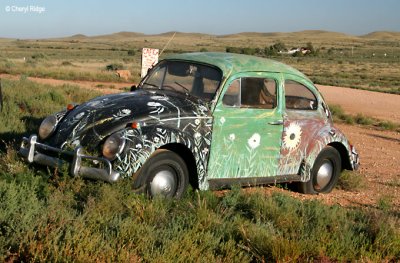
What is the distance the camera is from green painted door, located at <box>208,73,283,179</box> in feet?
21.6

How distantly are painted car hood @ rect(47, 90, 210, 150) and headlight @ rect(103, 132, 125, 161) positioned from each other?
0.21 m

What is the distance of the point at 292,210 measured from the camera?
18.6 ft

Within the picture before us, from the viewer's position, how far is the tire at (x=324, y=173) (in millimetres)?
7793

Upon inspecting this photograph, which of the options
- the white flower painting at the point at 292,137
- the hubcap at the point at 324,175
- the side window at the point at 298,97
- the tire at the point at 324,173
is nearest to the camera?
the white flower painting at the point at 292,137

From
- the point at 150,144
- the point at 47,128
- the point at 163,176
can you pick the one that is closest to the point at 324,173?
the point at 163,176

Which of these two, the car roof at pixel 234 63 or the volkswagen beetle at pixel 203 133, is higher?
the car roof at pixel 234 63

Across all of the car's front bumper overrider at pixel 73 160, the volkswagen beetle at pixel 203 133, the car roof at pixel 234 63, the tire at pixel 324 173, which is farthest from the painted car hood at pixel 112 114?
the tire at pixel 324 173

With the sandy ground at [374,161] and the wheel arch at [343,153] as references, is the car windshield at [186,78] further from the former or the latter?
the wheel arch at [343,153]

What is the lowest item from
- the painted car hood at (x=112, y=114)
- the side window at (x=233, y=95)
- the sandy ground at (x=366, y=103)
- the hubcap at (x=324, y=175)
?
the sandy ground at (x=366, y=103)

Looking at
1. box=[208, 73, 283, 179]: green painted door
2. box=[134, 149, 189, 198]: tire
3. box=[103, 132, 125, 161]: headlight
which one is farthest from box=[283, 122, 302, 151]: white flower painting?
box=[103, 132, 125, 161]: headlight

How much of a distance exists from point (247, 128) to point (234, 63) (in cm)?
83

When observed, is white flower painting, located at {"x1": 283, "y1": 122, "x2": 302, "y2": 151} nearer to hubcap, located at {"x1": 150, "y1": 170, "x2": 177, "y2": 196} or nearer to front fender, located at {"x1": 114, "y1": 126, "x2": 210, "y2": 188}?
front fender, located at {"x1": 114, "y1": 126, "x2": 210, "y2": 188}

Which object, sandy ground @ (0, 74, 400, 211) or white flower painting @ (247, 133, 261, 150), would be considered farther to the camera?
sandy ground @ (0, 74, 400, 211)

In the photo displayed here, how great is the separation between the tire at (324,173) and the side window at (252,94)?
1.21m
